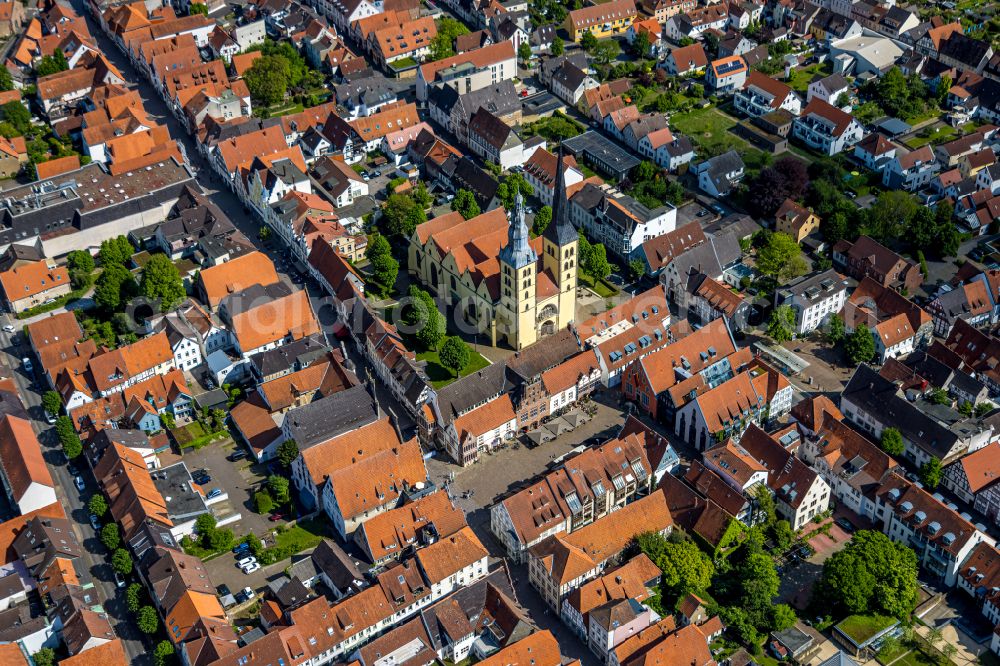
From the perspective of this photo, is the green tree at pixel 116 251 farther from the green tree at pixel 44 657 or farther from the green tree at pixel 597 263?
the green tree at pixel 44 657

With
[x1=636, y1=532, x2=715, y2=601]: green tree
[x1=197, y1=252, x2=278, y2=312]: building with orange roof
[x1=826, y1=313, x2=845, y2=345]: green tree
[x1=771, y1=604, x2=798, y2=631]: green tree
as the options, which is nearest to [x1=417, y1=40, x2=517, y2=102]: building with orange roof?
[x1=197, y1=252, x2=278, y2=312]: building with orange roof

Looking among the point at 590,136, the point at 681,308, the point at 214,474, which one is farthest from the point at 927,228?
the point at 214,474

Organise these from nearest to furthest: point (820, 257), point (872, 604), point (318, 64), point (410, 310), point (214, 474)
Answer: point (872, 604), point (214, 474), point (410, 310), point (820, 257), point (318, 64)

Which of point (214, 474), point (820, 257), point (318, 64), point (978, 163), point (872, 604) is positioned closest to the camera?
point (872, 604)

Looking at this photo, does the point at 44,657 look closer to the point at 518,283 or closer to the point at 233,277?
the point at 233,277

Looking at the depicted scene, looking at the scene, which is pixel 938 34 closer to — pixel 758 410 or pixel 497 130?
pixel 497 130

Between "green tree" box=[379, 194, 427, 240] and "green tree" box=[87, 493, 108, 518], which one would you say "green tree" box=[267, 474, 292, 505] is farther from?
"green tree" box=[379, 194, 427, 240]

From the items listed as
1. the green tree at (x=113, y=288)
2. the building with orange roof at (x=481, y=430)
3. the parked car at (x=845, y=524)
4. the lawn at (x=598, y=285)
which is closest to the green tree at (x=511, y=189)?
the lawn at (x=598, y=285)
